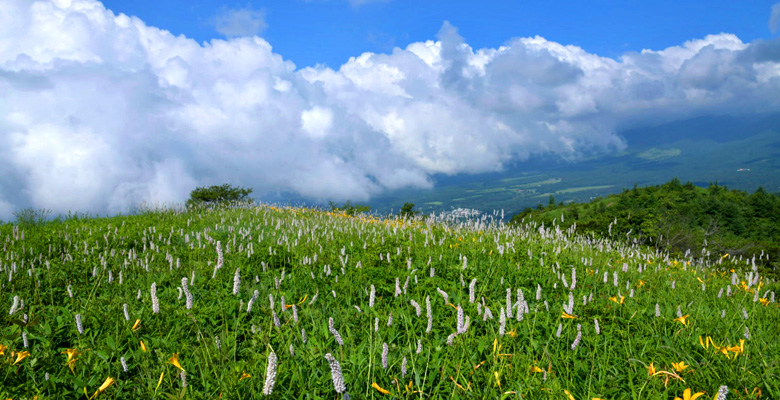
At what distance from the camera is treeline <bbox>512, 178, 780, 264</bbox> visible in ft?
50.1

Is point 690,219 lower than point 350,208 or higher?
lower

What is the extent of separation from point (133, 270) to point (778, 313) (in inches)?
379

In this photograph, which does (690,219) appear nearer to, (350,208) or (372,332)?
(350,208)

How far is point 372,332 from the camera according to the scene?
406 centimetres

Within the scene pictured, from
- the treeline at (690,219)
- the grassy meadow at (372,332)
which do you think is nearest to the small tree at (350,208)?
the treeline at (690,219)

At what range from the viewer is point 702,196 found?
27500 mm

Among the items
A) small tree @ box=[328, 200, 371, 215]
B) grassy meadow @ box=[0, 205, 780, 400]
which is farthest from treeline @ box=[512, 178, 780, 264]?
small tree @ box=[328, 200, 371, 215]

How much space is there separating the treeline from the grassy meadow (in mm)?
4888

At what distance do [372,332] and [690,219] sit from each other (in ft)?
66.3

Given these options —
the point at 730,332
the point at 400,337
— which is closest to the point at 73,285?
the point at 400,337

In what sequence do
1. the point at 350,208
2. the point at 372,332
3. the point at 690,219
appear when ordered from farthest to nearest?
1. the point at 350,208
2. the point at 690,219
3. the point at 372,332

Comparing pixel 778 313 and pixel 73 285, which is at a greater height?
pixel 73 285

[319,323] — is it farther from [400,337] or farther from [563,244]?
[563,244]

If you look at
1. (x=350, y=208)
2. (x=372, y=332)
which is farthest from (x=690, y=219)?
(x=372, y=332)
